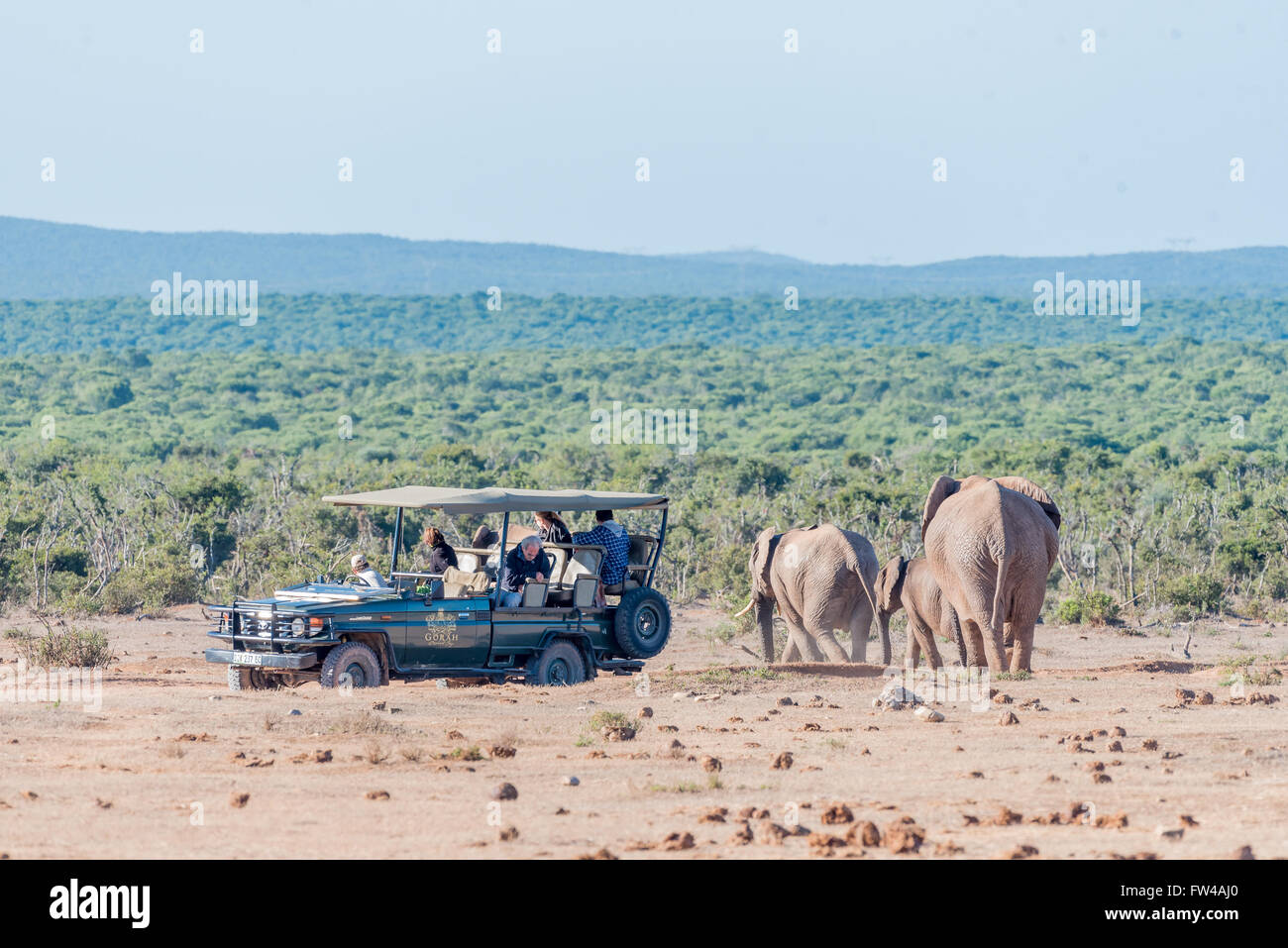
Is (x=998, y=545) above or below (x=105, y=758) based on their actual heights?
above

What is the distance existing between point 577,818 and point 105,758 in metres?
3.62

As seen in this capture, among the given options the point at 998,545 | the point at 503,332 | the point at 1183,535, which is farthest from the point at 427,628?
the point at 503,332

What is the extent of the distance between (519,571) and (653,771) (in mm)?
4472

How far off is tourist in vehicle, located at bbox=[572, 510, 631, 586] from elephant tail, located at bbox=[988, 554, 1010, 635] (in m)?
3.37

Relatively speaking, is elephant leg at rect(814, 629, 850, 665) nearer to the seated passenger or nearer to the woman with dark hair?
the woman with dark hair

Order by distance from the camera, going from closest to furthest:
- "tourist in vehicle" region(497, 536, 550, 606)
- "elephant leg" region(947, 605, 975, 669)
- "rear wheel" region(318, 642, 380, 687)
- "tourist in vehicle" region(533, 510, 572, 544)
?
"rear wheel" region(318, 642, 380, 687)
"tourist in vehicle" region(497, 536, 550, 606)
"tourist in vehicle" region(533, 510, 572, 544)
"elephant leg" region(947, 605, 975, 669)

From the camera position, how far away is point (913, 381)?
3797 inches

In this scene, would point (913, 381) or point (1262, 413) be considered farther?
point (913, 381)

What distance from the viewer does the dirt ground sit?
8.78 metres

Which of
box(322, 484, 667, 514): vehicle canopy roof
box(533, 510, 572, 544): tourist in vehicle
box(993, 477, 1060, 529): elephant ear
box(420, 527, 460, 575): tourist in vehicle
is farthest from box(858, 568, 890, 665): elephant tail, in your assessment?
box(420, 527, 460, 575): tourist in vehicle

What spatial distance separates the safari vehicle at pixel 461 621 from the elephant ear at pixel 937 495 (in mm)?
2545

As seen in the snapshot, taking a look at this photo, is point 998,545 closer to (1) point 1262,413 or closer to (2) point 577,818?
(2) point 577,818

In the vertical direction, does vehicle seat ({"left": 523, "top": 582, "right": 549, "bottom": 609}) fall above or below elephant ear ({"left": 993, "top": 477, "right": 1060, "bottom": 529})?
below
